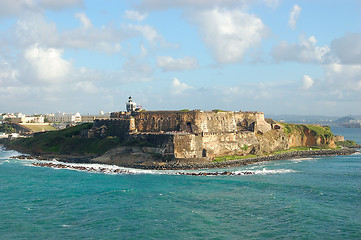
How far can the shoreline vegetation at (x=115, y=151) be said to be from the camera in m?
64.0

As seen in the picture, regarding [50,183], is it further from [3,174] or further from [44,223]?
[44,223]

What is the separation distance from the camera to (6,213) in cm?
3656

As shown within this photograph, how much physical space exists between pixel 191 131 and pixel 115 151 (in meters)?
15.0

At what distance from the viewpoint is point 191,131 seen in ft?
238

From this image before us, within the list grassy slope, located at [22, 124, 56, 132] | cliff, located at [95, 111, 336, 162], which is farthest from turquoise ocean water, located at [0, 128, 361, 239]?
grassy slope, located at [22, 124, 56, 132]

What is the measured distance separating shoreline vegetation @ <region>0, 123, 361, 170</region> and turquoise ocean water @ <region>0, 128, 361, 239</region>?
5.28 metres

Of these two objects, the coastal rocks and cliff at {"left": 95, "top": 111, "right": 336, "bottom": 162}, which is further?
cliff at {"left": 95, "top": 111, "right": 336, "bottom": 162}

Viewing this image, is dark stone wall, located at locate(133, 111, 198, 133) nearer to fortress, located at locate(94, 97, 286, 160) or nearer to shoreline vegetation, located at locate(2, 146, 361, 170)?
fortress, located at locate(94, 97, 286, 160)

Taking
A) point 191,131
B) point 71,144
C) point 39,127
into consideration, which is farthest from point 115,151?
point 39,127

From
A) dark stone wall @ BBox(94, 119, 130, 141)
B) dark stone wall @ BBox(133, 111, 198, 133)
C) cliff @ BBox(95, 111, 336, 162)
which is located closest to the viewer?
cliff @ BBox(95, 111, 336, 162)

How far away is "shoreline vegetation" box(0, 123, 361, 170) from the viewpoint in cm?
6397

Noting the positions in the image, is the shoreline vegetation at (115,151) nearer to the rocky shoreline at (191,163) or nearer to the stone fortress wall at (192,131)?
the rocky shoreline at (191,163)

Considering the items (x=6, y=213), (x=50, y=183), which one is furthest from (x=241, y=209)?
(x=50, y=183)

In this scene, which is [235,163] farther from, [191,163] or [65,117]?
[65,117]
